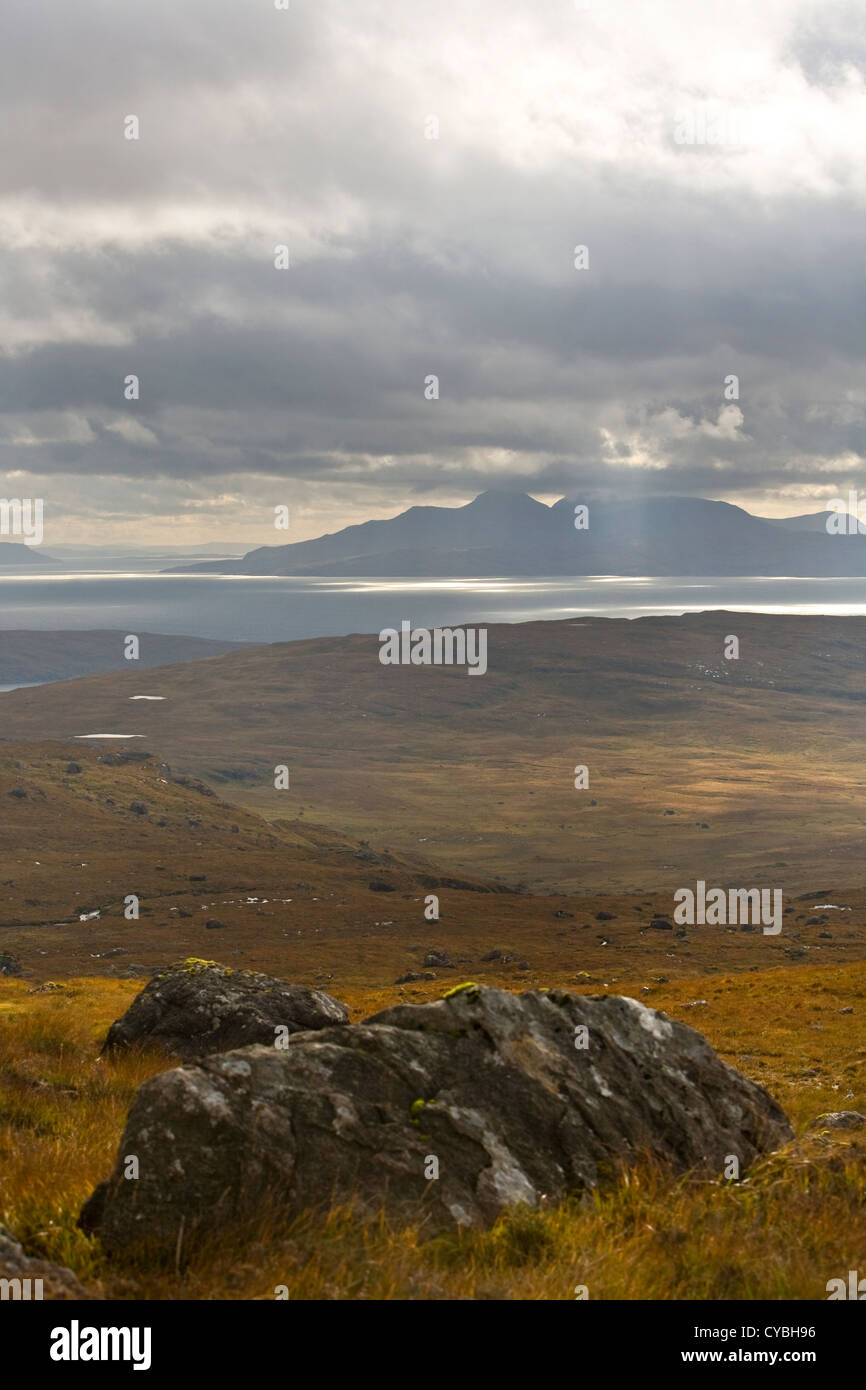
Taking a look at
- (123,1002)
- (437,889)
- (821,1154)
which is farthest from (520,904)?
(821,1154)

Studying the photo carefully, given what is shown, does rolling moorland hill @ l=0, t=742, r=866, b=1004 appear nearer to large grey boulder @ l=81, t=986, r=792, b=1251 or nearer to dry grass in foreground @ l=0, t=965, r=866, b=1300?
large grey boulder @ l=81, t=986, r=792, b=1251

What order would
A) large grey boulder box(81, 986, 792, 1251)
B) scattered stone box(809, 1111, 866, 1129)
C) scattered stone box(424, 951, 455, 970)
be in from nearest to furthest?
large grey boulder box(81, 986, 792, 1251)
scattered stone box(809, 1111, 866, 1129)
scattered stone box(424, 951, 455, 970)

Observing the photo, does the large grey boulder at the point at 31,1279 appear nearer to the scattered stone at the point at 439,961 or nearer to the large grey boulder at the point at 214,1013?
the large grey boulder at the point at 214,1013

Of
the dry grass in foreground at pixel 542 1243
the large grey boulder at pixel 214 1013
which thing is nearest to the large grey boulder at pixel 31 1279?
the dry grass in foreground at pixel 542 1243

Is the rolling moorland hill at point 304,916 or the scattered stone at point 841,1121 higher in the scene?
the scattered stone at point 841,1121

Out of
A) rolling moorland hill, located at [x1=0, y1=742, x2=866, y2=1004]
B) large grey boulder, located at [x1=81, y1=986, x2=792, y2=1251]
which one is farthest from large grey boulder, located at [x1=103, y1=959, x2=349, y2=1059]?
rolling moorland hill, located at [x1=0, y1=742, x2=866, y2=1004]
